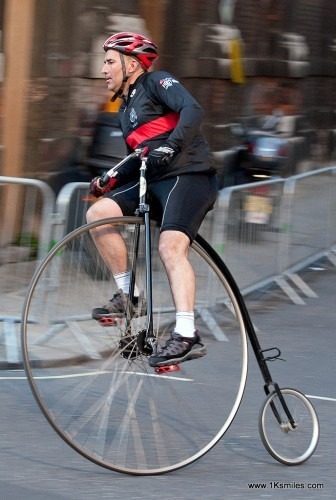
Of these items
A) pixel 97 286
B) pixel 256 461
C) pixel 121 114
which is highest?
pixel 121 114

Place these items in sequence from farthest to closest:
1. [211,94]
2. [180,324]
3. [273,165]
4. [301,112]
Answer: [301,112] < [211,94] < [273,165] < [180,324]

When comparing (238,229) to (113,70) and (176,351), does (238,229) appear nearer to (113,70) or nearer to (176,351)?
(113,70)

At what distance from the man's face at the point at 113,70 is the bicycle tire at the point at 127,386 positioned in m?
0.77

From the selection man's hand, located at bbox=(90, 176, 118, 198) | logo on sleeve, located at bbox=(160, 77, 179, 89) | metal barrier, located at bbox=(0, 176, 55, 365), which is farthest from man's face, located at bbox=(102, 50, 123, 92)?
metal barrier, located at bbox=(0, 176, 55, 365)

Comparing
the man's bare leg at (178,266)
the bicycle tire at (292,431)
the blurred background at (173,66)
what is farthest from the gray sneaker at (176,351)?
the blurred background at (173,66)

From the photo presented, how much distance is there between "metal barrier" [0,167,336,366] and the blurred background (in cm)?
173

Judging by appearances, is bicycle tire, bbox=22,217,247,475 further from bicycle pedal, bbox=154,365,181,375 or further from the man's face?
the man's face

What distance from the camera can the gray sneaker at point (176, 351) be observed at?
5.24 metres

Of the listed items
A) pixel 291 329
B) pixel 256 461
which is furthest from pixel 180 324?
pixel 291 329

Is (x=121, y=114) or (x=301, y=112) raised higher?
(x=121, y=114)

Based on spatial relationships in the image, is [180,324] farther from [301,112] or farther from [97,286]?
[301,112]

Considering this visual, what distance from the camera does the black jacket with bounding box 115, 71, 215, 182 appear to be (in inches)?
209

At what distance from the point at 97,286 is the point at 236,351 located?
97 centimetres

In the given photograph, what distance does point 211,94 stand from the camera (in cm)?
1428
